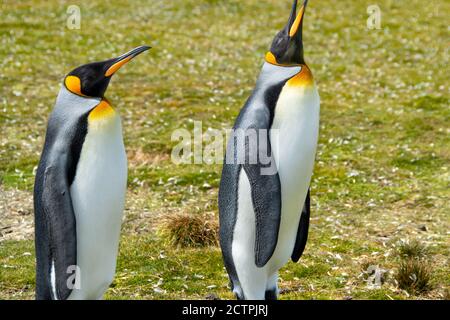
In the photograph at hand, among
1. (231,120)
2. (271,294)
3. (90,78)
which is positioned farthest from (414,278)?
(231,120)

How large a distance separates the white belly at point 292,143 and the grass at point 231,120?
134 centimetres

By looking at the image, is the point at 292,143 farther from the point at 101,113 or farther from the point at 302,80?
the point at 101,113

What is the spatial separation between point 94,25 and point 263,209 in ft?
50.8

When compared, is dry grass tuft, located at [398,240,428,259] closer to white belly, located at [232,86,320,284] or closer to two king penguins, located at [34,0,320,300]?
two king penguins, located at [34,0,320,300]

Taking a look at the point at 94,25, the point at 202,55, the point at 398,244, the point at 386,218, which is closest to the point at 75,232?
the point at 398,244

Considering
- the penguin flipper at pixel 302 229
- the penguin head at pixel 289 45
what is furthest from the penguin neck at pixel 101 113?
the penguin flipper at pixel 302 229

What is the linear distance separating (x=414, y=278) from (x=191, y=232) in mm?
2120

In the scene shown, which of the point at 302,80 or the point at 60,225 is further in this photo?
the point at 302,80

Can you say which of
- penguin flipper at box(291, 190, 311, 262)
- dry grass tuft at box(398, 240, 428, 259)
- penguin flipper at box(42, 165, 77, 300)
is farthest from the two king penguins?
dry grass tuft at box(398, 240, 428, 259)

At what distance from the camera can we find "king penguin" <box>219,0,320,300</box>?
4.92m

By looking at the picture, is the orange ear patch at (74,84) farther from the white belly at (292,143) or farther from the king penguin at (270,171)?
the white belly at (292,143)

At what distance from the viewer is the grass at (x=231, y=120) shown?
22.9 feet

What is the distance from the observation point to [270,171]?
A: 16.1 feet

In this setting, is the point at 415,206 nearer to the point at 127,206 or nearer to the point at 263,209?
the point at 127,206
